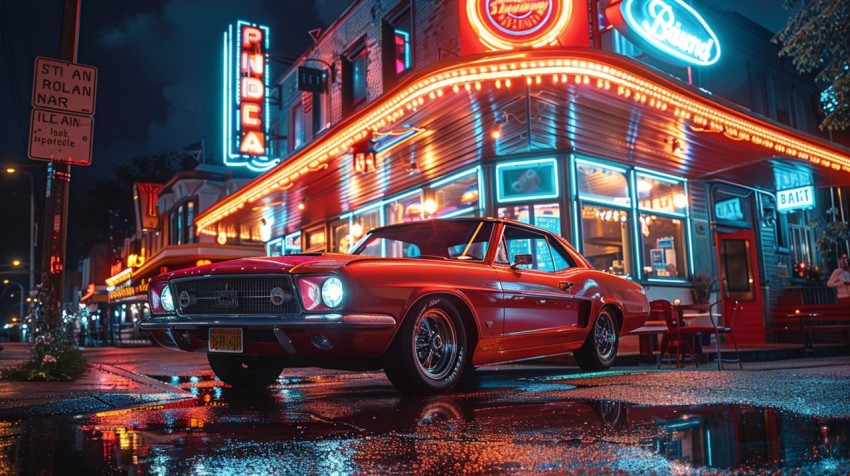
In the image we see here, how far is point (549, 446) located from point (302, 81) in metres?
17.3

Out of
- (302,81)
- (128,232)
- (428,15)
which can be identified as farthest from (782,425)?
(128,232)

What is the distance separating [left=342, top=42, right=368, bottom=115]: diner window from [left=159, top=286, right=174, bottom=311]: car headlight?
12698 millimetres

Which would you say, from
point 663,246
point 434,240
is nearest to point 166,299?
point 434,240

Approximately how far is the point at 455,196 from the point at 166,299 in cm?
942

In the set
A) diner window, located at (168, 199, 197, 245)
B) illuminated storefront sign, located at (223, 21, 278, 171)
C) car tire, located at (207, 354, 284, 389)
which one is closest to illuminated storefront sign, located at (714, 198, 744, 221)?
illuminated storefront sign, located at (223, 21, 278, 171)

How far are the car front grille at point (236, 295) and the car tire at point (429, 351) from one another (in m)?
0.79

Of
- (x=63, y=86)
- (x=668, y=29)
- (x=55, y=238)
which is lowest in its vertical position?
(x=55, y=238)

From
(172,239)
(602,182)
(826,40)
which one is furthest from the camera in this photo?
(172,239)

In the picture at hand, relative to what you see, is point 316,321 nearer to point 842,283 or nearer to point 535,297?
point 535,297

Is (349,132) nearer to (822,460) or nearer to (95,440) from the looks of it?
(95,440)

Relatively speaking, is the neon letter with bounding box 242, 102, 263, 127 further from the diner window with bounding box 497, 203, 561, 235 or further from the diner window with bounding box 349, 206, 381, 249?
the diner window with bounding box 497, 203, 561, 235

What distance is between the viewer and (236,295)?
5.23 meters

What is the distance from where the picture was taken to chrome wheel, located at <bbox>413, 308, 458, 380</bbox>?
5430 millimetres

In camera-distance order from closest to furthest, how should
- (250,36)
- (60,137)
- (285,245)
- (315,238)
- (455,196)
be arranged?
(60,137) → (455,196) → (250,36) → (315,238) → (285,245)
